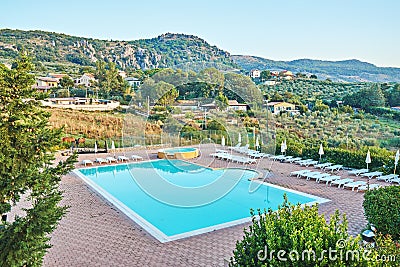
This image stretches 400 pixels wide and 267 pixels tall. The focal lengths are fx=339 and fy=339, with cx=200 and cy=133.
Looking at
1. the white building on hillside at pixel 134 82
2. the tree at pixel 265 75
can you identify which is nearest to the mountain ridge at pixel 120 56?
the tree at pixel 265 75

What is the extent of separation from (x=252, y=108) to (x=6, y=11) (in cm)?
3461

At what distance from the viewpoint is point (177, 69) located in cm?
1164

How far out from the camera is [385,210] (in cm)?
638

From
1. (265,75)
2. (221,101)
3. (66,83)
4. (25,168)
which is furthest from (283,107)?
(66,83)

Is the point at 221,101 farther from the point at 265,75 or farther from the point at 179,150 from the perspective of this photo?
the point at 265,75

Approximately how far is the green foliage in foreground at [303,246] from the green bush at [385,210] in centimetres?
276

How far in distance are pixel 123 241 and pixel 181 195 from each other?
13.9ft

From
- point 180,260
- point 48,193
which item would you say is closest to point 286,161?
point 180,260

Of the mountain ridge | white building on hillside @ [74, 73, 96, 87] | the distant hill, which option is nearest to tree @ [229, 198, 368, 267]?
the mountain ridge

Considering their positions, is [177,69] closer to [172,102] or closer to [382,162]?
[172,102]

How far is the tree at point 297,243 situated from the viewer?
3.23 metres

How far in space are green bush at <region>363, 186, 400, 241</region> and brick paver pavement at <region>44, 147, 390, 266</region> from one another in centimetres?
99

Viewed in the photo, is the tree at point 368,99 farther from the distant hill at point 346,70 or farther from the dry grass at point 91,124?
the dry grass at point 91,124

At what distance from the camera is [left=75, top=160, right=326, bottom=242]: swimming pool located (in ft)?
27.9
